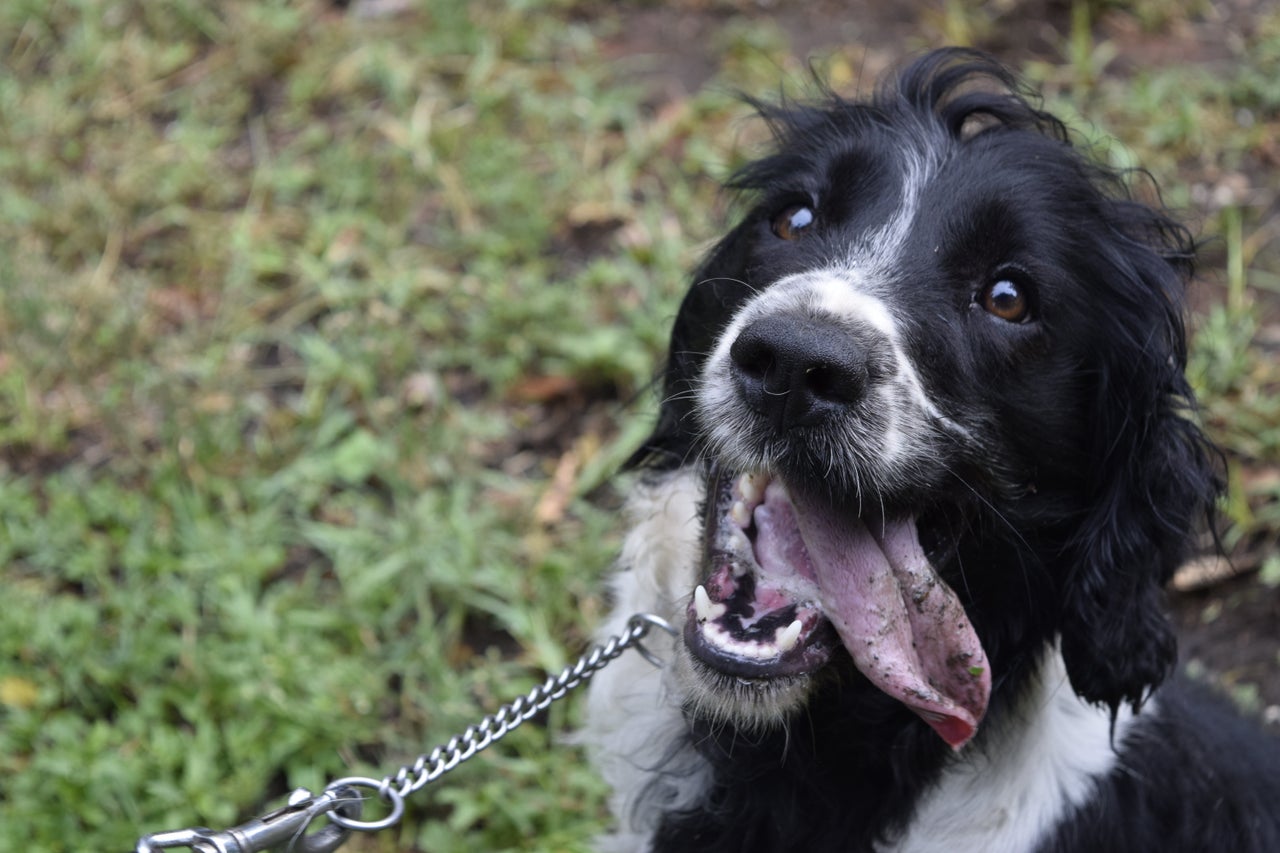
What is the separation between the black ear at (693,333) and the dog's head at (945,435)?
5cm

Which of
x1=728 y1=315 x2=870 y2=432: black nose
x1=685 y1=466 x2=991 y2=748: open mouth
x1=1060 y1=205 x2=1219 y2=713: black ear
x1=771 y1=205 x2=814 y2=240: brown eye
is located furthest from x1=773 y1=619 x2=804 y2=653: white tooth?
x1=771 y1=205 x2=814 y2=240: brown eye

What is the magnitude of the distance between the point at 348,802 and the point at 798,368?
3.79 ft

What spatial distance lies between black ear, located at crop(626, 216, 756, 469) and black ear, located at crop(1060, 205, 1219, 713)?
2.57ft

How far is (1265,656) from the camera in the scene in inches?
152

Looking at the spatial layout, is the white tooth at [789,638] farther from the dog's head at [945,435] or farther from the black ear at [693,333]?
the black ear at [693,333]

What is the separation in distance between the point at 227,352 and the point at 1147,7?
175 inches

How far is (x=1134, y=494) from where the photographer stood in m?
2.63

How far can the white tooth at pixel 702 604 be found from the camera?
2.45 metres

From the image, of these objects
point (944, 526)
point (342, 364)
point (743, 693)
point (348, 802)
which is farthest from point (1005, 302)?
point (342, 364)

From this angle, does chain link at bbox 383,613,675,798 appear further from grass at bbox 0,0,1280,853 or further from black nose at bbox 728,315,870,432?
grass at bbox 0,0,1280,853

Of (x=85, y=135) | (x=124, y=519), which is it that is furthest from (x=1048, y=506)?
(x=85, y=135)

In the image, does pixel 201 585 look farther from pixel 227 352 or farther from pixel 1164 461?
pixel 1164 461

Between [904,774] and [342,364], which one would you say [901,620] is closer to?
[904,774]

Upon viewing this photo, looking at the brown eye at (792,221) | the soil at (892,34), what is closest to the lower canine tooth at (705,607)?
the brown eye at (792,221)
